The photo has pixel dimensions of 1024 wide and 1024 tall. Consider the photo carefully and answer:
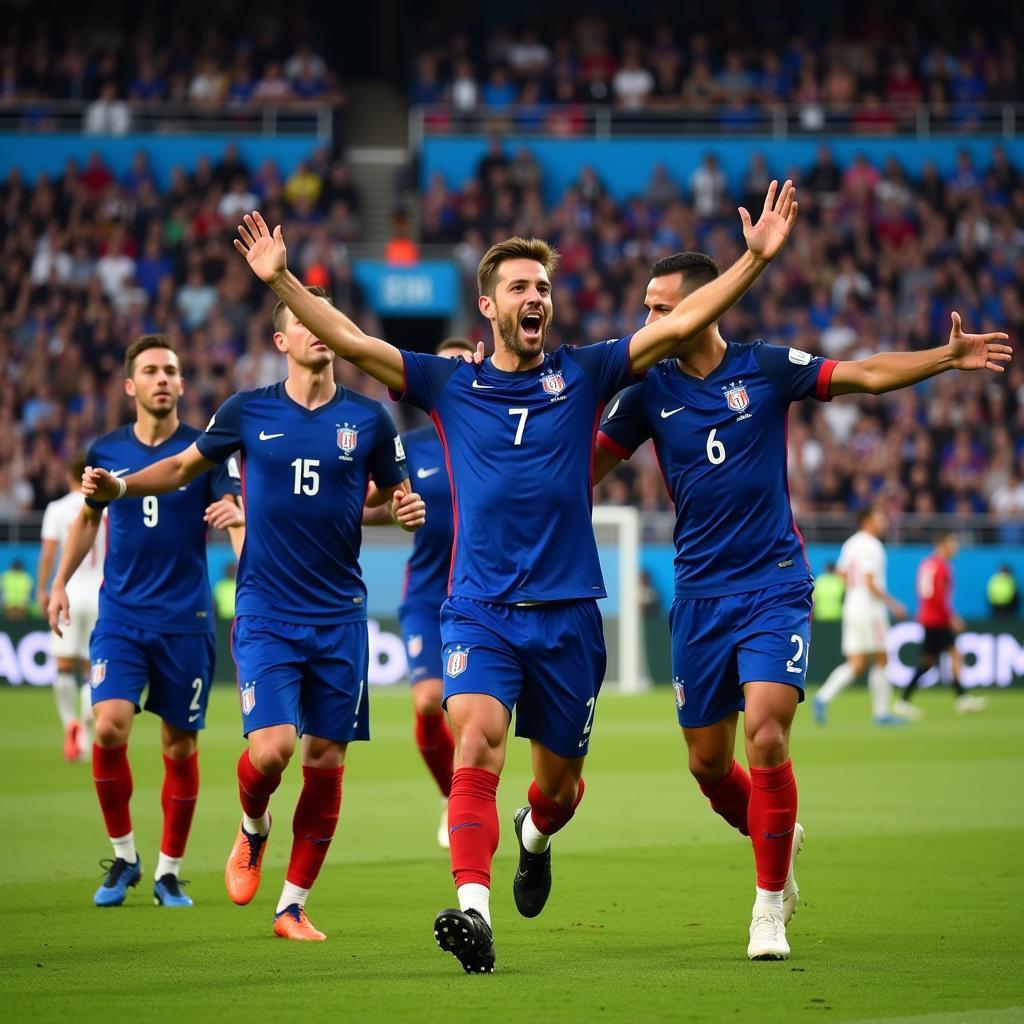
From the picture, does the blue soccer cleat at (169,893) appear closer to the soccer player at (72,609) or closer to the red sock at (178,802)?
the red sock at (178,802)

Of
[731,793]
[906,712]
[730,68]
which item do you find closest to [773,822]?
[731,793]

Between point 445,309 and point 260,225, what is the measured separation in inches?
1006

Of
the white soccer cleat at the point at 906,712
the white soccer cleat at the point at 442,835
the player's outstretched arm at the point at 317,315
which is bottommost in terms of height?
the white soccer cleat at the point at 906,712

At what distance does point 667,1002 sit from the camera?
5926 millimetres

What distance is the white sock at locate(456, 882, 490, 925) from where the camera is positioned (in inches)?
249

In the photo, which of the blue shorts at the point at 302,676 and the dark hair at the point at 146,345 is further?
the dark hair at the point at 146,345

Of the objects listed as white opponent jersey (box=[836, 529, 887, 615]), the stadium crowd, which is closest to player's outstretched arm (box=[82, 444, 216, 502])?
white opponent jersey (box=[836, 529, 887, 615])

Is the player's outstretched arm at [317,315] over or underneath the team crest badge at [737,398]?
over

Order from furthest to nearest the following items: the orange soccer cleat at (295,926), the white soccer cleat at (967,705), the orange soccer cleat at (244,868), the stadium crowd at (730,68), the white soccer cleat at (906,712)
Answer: the stadium crowd at (730,68) < the white soccer cleat at (967,705) < the white soccer cleat at (906,712) < the orange soccer cleat at (244,868) < the orange soccer cleat at (295,926)

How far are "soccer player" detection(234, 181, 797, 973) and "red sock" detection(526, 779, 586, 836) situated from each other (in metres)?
0.23

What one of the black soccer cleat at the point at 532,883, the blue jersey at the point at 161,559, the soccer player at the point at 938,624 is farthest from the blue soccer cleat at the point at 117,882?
the soccer player at the point at 938,624

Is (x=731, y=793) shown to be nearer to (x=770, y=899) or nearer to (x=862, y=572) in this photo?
(x=770, y=899)

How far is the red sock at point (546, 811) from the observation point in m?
7.34

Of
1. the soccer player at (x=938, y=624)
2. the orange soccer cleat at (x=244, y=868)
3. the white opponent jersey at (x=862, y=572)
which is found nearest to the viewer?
the orange soccer cleat at (x=244, y=868)
